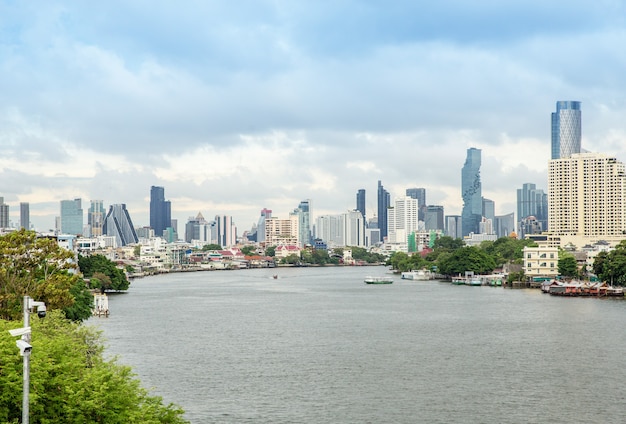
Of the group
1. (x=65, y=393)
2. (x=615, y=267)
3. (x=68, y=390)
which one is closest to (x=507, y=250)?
(x=615, y=267)

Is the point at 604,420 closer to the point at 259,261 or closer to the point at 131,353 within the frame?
the point at 131,353

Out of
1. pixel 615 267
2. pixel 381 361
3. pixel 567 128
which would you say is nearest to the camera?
pixel 381 361

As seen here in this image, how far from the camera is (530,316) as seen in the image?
3872 cm

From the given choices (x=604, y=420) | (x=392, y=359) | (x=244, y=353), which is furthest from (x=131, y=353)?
(x=604, y=420)

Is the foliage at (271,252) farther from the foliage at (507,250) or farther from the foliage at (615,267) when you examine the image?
the foliage at (615,267)

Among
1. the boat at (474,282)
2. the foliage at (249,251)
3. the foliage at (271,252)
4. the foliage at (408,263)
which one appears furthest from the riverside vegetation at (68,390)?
the foliage at (249,251)

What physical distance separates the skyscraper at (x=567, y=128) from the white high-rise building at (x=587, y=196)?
5971cm

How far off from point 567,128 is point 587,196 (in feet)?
213

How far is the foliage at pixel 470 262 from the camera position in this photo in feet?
245

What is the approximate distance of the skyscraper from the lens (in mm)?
169250

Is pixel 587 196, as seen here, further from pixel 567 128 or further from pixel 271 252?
pixel 567 128

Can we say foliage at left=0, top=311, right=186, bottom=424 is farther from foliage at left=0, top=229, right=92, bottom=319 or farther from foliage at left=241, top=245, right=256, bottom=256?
foliage at left=241, top=245, right=256, bottom=256

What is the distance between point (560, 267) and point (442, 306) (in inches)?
886

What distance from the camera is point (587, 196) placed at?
10875 cm
